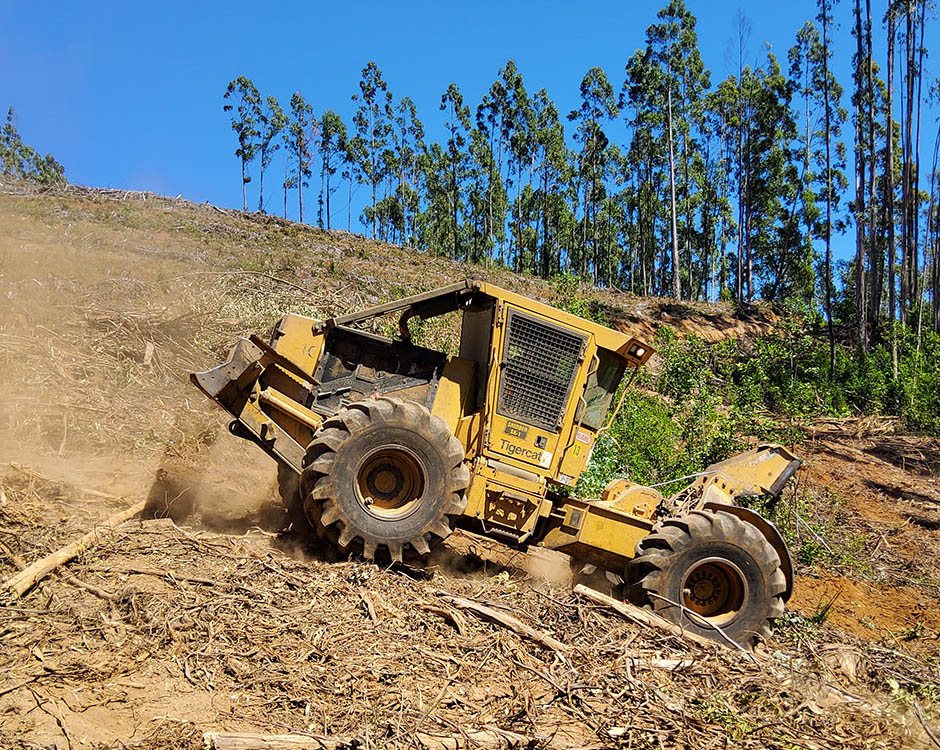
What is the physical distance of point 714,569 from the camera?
6379 mm

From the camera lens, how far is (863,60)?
2219 cm

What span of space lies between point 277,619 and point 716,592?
3.67 metres

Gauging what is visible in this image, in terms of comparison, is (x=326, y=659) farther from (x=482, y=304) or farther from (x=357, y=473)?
(x=482, y=304)

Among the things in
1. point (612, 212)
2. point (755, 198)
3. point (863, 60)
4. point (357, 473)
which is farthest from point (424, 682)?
point (612, 212)

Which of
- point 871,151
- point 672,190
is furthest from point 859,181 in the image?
point 672,190

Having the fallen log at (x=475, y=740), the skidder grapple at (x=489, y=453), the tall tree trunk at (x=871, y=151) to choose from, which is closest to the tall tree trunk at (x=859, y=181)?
the tall tree trunk at (x=871, y=151)

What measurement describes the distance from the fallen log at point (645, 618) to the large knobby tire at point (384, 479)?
1.29m

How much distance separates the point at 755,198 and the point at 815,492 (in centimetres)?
3577

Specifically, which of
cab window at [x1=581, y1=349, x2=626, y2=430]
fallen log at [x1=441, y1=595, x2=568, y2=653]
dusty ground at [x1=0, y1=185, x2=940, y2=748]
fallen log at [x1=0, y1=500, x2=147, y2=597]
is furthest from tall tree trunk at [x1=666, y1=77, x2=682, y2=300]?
fallen log at [x1=0, y1=500, x2=147, y2=597]

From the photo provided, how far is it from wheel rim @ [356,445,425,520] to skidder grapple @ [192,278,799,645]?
12 millimetres

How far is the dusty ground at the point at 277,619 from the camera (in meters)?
4.07

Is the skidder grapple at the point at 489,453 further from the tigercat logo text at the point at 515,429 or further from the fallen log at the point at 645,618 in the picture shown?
the fallen log at the point at 645,618

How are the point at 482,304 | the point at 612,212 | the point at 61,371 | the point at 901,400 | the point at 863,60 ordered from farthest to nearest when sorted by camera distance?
the point at 612,212 → the point at 863,60 → the point at 901,400 → the point at 61,371 → the point at 482,304

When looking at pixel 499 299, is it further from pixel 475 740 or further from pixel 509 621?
pixel 475 740
